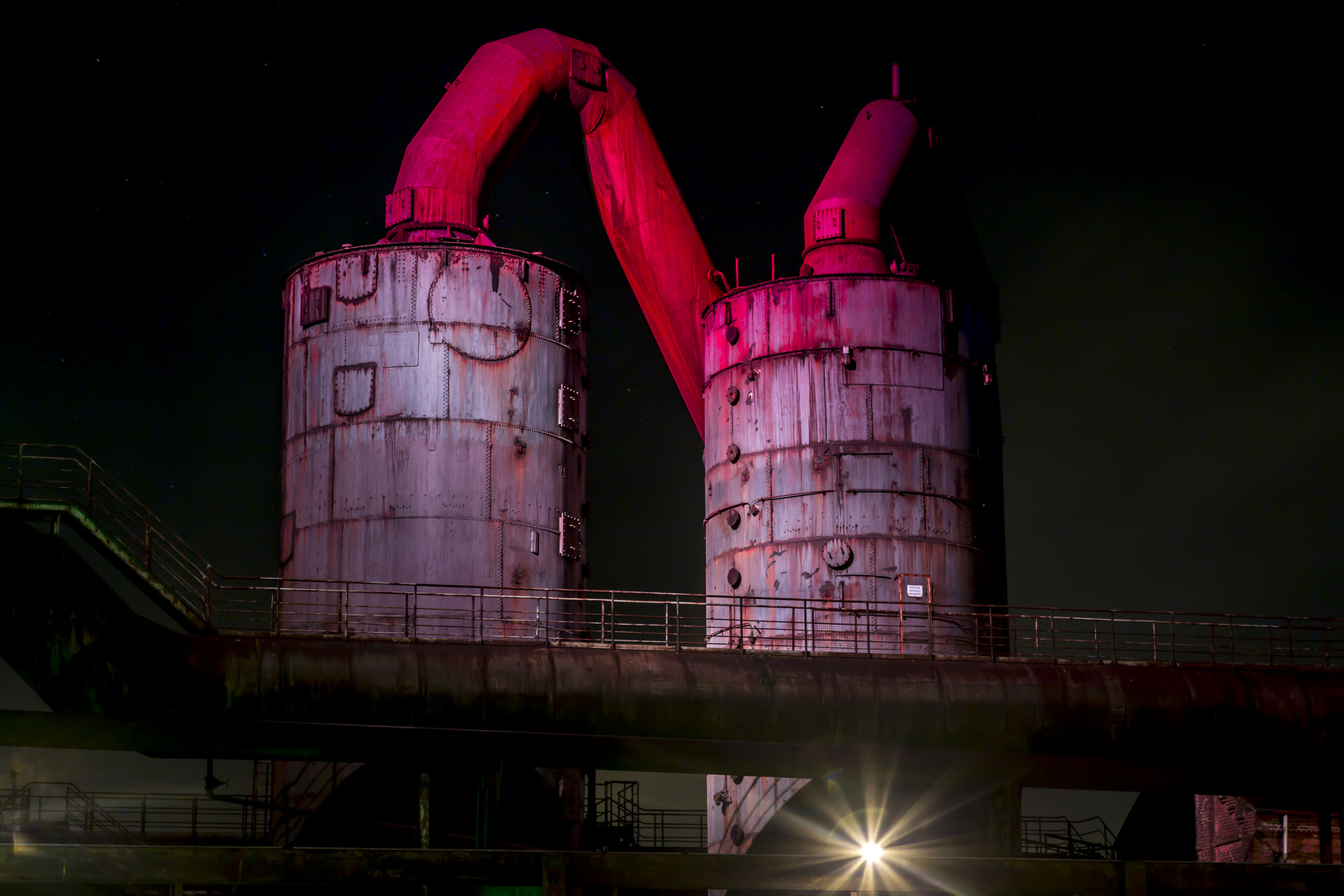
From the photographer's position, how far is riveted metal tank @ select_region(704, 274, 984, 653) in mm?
36188

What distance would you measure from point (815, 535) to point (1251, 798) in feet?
34.6

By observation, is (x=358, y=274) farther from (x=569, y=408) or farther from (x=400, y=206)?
(x=569, y=408)

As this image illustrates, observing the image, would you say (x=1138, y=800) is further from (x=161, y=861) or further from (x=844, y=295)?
(x=161, y=861)

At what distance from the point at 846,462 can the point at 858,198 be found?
673 centimetres

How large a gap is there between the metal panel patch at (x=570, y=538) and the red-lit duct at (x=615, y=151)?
758 centimetres

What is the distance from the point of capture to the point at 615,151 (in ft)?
142

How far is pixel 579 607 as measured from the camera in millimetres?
36094

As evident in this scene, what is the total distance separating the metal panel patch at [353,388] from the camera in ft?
115

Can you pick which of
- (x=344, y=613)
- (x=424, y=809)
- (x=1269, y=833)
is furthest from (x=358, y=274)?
(x=1269, y=833)

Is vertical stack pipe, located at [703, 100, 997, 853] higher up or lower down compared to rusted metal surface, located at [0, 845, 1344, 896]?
higher up

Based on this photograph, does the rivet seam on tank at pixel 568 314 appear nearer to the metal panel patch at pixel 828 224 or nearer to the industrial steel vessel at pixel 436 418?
the industrial steel vessel at pixel 436 418

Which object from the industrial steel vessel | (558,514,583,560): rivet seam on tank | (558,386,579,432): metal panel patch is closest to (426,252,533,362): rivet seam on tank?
the industrial steel vessel

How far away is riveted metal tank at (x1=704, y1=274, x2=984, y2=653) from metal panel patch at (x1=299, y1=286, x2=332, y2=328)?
8934 millimetres

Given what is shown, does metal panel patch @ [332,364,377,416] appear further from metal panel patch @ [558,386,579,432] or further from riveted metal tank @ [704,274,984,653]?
riveted metal tank @ [704,274,984,653]
